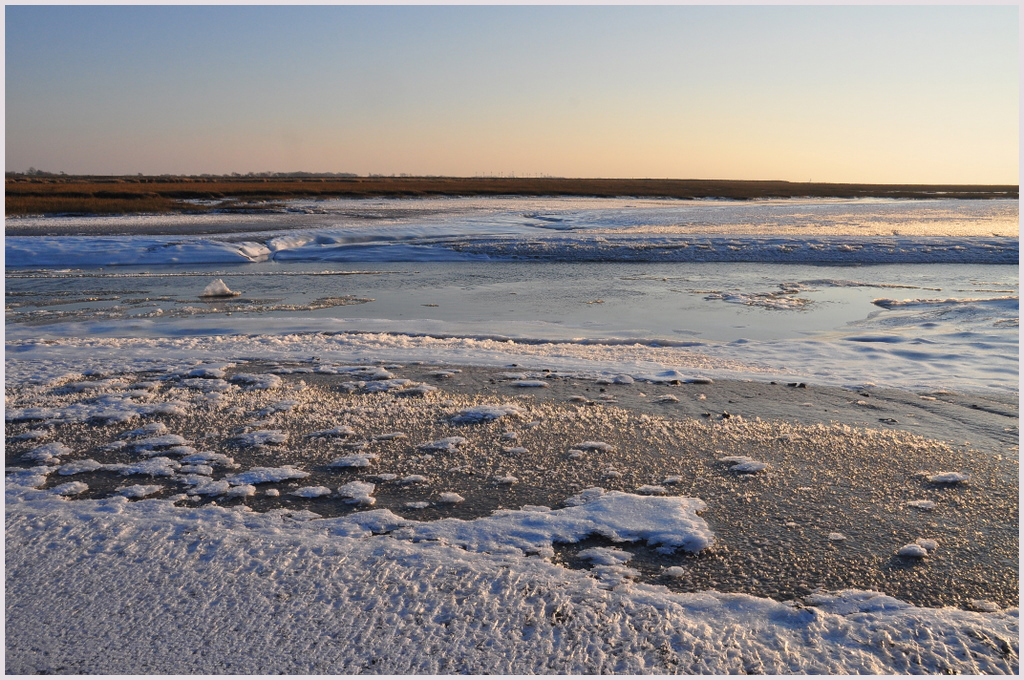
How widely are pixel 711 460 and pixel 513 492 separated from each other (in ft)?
4.40

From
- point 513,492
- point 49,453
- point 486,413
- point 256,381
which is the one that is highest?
point 256,381

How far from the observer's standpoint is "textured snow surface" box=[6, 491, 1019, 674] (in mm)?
2805

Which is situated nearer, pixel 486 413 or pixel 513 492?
pixel 513 492

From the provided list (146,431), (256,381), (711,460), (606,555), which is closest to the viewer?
(606,555)

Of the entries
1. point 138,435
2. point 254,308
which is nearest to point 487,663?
point 138,435

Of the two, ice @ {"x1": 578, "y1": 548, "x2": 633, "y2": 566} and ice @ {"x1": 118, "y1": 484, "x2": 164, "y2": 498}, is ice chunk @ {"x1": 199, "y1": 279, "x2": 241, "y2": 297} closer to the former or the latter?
ice @ {"x1": 118, "y1": 484, "x2": 164, "y2": 498}

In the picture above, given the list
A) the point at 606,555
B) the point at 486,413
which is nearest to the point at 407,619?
the point at 606,555

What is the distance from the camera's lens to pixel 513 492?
425cm

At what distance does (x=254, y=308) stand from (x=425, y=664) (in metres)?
8.98

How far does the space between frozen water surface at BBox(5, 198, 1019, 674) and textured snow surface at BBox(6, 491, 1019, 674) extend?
12 mm

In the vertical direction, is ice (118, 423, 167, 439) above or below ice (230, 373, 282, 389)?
below

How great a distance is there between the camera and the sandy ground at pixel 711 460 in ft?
11.5

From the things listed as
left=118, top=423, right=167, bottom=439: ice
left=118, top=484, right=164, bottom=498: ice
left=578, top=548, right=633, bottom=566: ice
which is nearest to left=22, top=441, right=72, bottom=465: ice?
left=118, top=423, right=167, bottom=439: ice

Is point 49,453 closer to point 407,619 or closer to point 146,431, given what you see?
point 146,431
